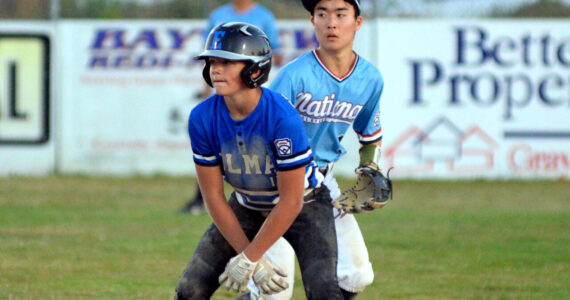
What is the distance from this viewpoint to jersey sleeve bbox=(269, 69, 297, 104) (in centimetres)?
548

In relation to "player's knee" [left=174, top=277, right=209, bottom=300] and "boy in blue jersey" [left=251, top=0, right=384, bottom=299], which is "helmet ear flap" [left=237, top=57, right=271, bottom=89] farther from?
"player's knee" [left=174, top=277, right=209, bottom=300]

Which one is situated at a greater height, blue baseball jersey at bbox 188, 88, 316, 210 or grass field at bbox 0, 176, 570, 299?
blue baseball jersey at bbox 188, 88, 316, 210

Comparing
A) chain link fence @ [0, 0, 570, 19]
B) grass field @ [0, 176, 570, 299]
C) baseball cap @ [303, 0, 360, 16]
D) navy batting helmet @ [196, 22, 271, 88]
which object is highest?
chain link fence @ [0, 0, 570, 19]

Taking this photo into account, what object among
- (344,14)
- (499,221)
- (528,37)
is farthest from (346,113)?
(528,37)

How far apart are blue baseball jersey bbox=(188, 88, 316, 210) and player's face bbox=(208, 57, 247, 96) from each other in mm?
209

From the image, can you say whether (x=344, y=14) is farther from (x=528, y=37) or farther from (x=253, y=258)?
(x=528, y=37)

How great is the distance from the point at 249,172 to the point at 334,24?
1.11m

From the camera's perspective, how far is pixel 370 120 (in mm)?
5918

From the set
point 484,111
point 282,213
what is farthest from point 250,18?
point 282,213

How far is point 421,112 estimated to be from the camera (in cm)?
1443

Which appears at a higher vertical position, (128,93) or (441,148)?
(128,93)

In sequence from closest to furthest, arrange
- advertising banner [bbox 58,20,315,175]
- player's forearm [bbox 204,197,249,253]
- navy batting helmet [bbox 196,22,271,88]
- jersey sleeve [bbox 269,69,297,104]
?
navy batting helmet [bbox 196,22,271,88]
player's forearm [bbox 204,197,249,253]
jersey sleeve [bbox 269,69,297,104]
advertising banner [bbox 58,20,315,175]

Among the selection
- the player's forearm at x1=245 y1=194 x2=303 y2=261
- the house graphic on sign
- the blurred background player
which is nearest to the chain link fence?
the house graphic on sign

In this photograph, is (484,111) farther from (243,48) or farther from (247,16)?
(243,48)
